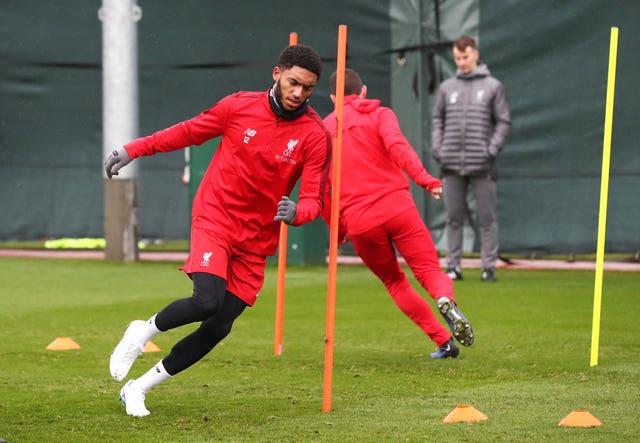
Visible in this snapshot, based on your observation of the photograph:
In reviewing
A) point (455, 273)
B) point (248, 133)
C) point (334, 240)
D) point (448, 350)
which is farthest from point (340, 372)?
point (455, 273)

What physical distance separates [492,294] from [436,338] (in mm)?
3700

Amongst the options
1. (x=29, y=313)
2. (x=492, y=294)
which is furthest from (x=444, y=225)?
(x=29, y=313)

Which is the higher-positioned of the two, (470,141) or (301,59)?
(301,59)

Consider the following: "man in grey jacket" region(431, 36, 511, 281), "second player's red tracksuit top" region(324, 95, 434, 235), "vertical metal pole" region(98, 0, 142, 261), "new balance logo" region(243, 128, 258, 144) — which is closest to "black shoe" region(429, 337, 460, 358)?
"second player's red tracksuit top" region(324, 95, 434, 235)

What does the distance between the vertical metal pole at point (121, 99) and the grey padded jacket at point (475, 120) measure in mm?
4083

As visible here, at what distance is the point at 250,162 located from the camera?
6449 millimetres

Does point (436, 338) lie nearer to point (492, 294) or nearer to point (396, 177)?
point (396, 177)

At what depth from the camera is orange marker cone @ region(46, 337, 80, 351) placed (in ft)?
28.2

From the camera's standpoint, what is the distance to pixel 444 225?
15156 mm

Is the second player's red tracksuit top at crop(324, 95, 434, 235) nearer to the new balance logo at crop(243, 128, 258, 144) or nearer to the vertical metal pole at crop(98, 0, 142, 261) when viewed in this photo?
the new balance logo at crop(243, 128, 258, 144)

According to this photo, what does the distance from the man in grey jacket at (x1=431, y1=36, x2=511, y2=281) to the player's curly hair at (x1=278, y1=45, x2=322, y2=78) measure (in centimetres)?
656

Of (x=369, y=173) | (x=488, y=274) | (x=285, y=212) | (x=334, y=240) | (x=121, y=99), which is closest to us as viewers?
(x=285, y=212)

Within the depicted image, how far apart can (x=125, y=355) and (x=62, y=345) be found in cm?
241

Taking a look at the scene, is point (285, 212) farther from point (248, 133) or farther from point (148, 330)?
point (148, 330)
